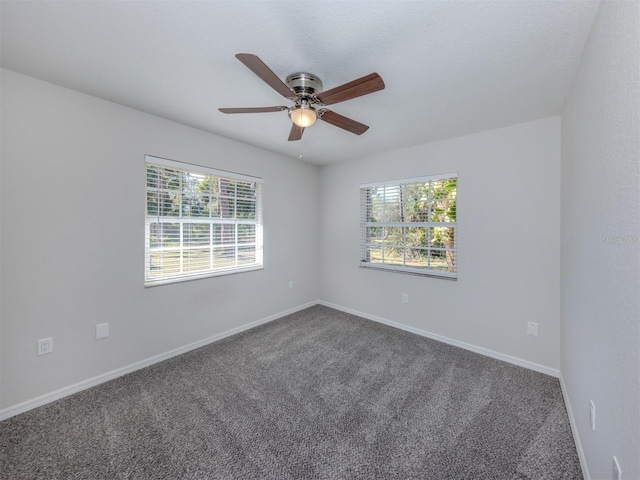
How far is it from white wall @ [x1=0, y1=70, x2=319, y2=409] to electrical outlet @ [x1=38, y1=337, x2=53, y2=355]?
0.03m

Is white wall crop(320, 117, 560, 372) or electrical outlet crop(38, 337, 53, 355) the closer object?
electrical outlet crop(38, 337, 53, 355)

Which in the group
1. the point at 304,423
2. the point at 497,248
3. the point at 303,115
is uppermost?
the point at 303,115

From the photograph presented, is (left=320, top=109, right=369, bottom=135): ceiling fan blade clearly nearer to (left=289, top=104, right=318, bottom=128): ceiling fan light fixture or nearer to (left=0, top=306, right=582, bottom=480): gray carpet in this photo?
(left=289, top=104, right=318, bottom=128): ceiling fan light fixture

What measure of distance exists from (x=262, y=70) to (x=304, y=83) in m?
0.49

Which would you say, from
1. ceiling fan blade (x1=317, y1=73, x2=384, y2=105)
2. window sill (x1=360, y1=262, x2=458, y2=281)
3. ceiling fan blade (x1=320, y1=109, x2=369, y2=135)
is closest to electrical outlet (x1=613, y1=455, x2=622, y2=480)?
ceiling fan blade (x1=317, y1=73, x2=384, y2=105)

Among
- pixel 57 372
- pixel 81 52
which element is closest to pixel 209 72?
pixel 81 52

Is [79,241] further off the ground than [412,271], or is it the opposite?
[79,241]

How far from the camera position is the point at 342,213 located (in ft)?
13.0

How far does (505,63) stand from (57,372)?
12.8 feet

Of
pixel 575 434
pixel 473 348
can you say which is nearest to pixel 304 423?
pixel 575 434

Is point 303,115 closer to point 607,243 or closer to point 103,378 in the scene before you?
point 607,243

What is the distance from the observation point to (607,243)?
3.62 feet

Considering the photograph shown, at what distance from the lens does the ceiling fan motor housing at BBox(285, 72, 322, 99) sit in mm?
1679

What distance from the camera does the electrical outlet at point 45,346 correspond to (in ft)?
6.16
